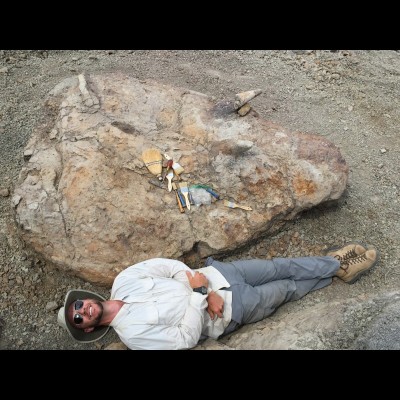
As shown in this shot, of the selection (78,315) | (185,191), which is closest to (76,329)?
(78,315)

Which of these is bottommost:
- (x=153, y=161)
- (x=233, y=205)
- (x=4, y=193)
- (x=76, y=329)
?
(x=76, y=329)

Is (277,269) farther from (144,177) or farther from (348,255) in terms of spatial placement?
(144,177)

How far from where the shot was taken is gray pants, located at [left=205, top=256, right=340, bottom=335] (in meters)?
3.90

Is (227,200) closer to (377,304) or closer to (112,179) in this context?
(112,179)

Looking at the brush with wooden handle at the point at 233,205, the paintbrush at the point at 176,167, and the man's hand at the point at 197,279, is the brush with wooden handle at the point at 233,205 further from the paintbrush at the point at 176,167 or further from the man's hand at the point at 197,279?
the man's hand at the point at 197,279

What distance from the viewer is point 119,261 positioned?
161 inches

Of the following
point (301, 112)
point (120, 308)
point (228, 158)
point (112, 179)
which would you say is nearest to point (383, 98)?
point (301, 112)

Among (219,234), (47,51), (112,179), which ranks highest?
(47,51)

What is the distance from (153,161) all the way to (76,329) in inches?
70.8

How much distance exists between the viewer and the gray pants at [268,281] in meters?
3.90

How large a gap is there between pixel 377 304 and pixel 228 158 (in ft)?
6.70

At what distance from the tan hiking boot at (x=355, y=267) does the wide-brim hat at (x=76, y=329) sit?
238 centimetres

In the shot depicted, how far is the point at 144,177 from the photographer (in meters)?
4.39

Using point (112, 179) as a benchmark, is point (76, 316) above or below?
below
